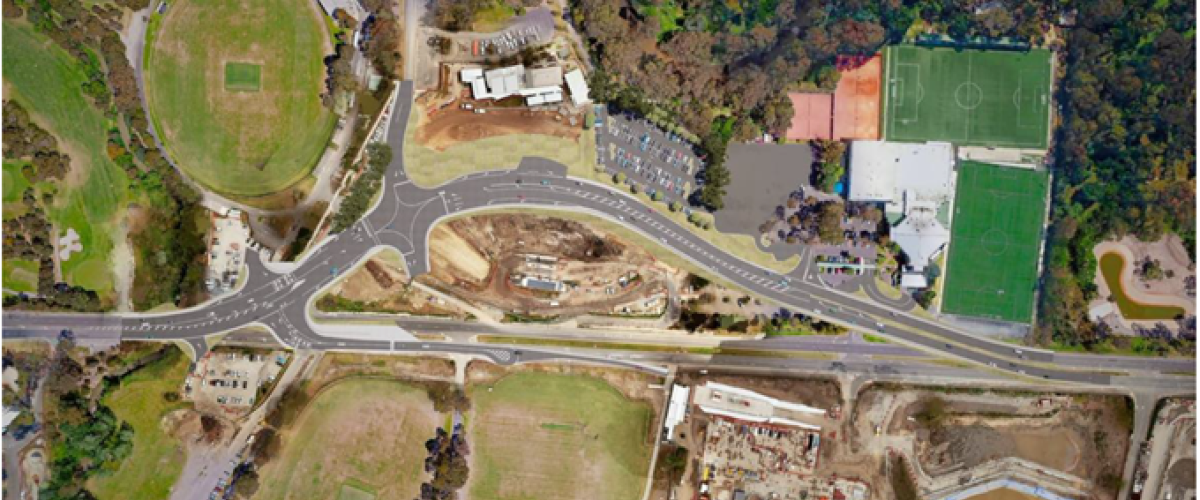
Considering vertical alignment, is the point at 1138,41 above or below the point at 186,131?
above

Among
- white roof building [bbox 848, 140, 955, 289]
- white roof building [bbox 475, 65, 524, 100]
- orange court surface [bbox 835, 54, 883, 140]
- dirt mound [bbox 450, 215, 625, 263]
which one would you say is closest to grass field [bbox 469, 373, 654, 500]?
dirt mound [bbox 450, 215, 625, 263]

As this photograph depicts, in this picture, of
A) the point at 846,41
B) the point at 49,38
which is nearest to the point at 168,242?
the point at 49,38

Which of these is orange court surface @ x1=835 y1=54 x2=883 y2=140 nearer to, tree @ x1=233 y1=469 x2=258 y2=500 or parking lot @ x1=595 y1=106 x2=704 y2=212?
parking lot @ x1=595 y1=106 x2=704 y2=212

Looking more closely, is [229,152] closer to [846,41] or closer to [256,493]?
[256,493]

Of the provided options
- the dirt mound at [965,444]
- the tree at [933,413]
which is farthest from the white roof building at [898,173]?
the dirt mound at [965,444]

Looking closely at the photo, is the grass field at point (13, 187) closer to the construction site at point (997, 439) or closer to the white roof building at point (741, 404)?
the white roof building at point (741, 404)

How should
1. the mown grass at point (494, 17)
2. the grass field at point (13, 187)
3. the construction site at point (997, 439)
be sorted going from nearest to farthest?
the grass field at point (13, 187), the mown grass at point (494, 17), the construction site at point (997, 439)
